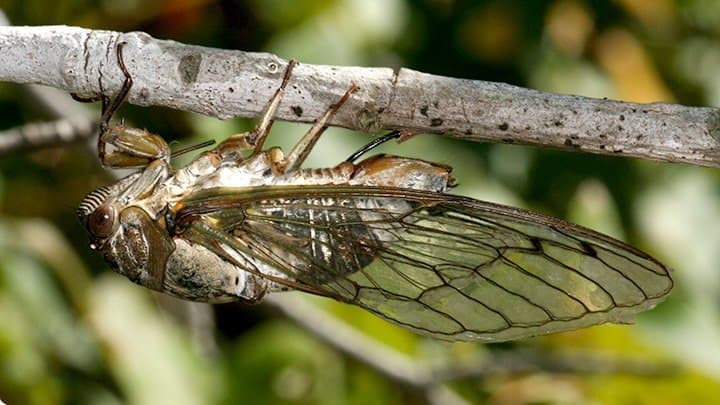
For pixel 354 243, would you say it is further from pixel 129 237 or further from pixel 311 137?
pixel 129 237

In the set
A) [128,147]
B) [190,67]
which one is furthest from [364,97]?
[128,147]

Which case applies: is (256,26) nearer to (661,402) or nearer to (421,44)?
(421,44)

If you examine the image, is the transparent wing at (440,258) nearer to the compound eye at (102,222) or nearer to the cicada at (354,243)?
the cicada at (354,243)

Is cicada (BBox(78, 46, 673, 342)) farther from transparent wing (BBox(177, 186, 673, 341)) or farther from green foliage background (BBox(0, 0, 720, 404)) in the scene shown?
green foliage background (BBox(0, 0, 720, 404))

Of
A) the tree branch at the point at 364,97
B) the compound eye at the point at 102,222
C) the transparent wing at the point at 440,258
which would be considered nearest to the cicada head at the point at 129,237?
the compound eye at the point at 102,222

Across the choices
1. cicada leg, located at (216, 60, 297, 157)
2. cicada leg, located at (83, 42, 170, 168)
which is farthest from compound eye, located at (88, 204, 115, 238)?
cicada leg, located at (216, 60, 297, 157)

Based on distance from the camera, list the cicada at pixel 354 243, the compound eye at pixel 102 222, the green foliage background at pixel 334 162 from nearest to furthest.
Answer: the cicada at pixel 354 243
the compound eye at pixel 102 222
the green foliage background at pixel 334 162
